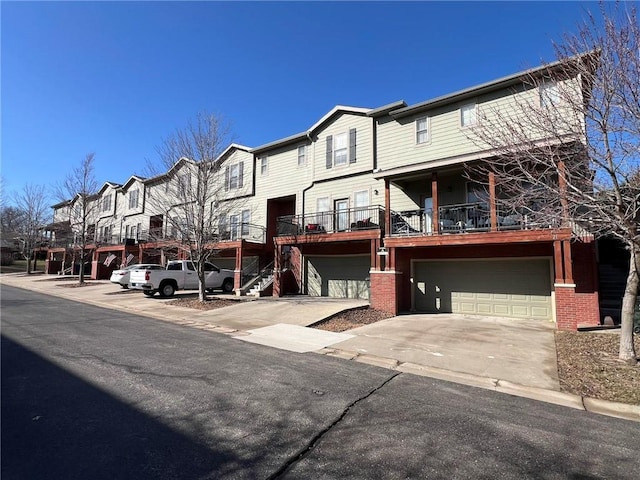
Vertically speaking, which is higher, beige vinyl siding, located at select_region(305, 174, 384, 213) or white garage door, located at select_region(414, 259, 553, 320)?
beige vinyl siding, located at select_region(305, 174, 384, 213)

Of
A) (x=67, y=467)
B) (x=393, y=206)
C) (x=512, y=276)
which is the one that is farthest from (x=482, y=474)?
(x=393, y=206)

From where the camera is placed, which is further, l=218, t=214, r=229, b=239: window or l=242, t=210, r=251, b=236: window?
l=242, t=210, r=251, b=236: window

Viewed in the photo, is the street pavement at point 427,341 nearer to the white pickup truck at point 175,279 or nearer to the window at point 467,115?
the white pickup truck at point 175,279

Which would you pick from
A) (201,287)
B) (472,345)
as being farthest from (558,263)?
(201,287)

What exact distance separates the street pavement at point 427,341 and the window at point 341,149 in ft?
26.8

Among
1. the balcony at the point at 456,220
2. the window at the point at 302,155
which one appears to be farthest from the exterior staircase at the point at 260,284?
the balcony at the point at 456,220

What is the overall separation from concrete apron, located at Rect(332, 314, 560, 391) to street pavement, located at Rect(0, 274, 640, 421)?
2 centimetres

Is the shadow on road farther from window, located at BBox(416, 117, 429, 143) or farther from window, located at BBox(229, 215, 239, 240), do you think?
window, located at BBox(229, 215, 239, 240)

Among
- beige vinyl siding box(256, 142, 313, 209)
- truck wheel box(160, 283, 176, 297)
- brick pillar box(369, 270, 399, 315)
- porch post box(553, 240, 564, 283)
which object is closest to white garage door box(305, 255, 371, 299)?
brick pillar box(369, 270, 399, 315)

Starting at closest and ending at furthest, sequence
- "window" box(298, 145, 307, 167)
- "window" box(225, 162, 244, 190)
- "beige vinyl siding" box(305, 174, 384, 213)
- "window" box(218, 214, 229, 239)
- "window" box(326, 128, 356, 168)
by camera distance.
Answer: "beige vinyl siding" box(305, 174, 384, 213)
"window" box(218, 214, 229, 239)
"window" box(326, 128, 356, 168)
"window" box(298, 145, 307, 167)
"window" box(225, 162, 244, 190)

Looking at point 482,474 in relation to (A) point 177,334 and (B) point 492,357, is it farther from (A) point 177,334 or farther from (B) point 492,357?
(A) point 177,334

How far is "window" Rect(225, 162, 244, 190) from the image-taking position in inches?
977

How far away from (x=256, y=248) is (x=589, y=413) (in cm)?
1875

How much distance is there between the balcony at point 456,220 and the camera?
41.7 ft
